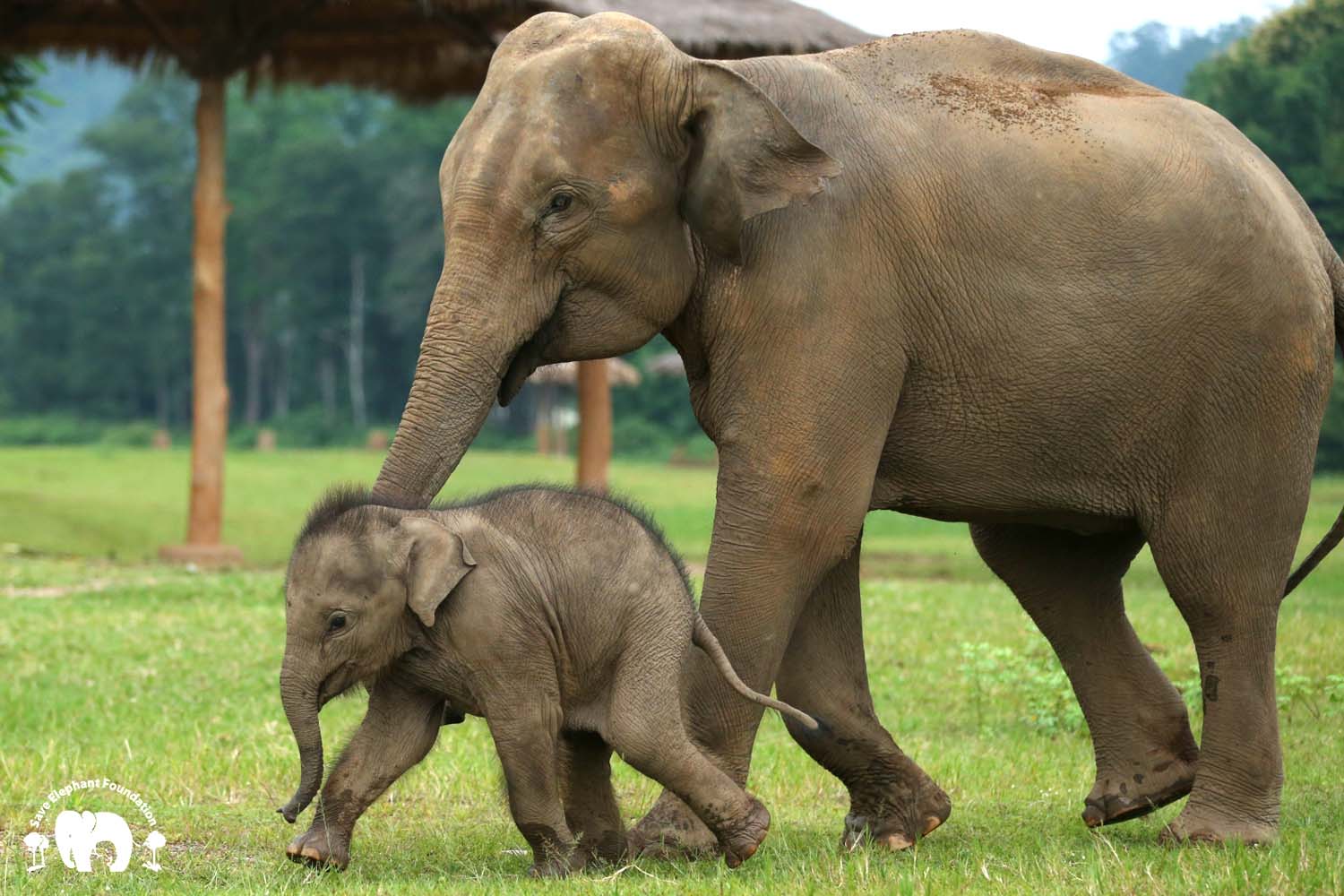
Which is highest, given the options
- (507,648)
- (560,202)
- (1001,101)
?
(1001,101)

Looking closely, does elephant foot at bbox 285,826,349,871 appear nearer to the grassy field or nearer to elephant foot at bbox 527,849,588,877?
the grassy field

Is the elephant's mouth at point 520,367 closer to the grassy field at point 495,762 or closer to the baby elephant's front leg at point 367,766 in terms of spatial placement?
the baby elephant's front leg at point 367,766

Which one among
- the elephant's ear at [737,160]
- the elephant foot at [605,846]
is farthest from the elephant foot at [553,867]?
the elephant's ear at [737,160]

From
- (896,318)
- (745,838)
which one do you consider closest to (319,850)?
(745,838)

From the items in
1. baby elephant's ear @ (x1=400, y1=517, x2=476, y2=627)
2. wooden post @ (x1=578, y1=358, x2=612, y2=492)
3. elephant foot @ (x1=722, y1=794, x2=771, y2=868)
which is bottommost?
wooden post @ (x1=578, y1=358, x2=612, y2=492)

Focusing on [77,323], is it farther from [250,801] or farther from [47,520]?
[250,801]

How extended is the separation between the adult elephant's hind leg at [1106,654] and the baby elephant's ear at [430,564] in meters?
2.00

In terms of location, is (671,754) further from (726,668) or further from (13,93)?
(13,93)

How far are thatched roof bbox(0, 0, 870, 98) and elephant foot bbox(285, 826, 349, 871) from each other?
1125cm

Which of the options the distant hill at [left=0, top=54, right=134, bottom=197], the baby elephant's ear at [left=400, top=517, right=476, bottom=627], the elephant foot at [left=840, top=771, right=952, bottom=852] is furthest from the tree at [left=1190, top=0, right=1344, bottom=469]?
the distant hill at [left=0, top=54, right=134, bottom=197]

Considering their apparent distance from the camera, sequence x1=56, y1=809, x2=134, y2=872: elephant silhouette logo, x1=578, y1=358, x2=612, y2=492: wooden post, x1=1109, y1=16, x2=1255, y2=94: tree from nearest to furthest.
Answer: x1=56, y1=809, x2=134, y2=872: elephant silhouette logo → x1=578, y1=358, x2=612, y2=492: wooden post → x1=1109, y1=16, x2=1255, y2=94: tree

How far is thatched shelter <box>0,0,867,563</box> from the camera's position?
51.9 ft

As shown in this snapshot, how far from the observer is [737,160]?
4.58 m

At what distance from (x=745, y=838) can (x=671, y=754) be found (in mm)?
270
